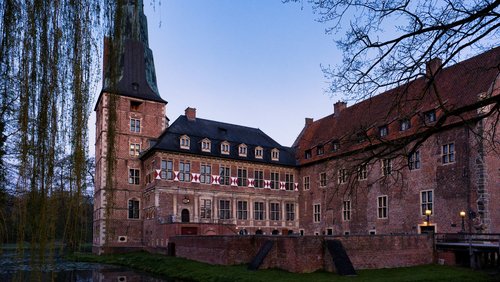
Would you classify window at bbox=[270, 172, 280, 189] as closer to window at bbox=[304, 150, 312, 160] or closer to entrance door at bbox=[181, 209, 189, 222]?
window at bbox=[304, 150, 312, 160]

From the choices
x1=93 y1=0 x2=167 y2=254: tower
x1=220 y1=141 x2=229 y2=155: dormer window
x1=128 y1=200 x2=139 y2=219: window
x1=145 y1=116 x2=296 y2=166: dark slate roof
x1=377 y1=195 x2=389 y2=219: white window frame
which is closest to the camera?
x1=377 y1=195 x2=389 y2=219: white window frame

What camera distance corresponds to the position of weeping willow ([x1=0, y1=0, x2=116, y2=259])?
3.82m

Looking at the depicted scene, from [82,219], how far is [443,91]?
988 inches

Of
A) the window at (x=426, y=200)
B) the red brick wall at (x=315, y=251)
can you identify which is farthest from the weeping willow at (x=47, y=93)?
the window at (x=426, y=200)

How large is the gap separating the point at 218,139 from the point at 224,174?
106 inches

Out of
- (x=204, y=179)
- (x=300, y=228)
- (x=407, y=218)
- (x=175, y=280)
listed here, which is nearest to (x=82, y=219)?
(x=175, y=280)

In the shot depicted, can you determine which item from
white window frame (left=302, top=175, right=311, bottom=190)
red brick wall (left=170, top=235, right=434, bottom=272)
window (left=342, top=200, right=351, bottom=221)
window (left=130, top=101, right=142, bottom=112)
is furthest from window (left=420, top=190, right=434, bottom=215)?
window (left=130, top=101, right=142, bottom=112)

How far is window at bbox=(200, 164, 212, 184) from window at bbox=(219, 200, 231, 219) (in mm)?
1824

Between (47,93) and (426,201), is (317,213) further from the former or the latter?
(47,93)

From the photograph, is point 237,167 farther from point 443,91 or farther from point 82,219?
point 82,219

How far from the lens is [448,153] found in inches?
936

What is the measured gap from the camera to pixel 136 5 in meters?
4.50

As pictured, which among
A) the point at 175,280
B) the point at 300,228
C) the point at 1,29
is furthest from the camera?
the point at 300,228

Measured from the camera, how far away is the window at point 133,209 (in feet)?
111
